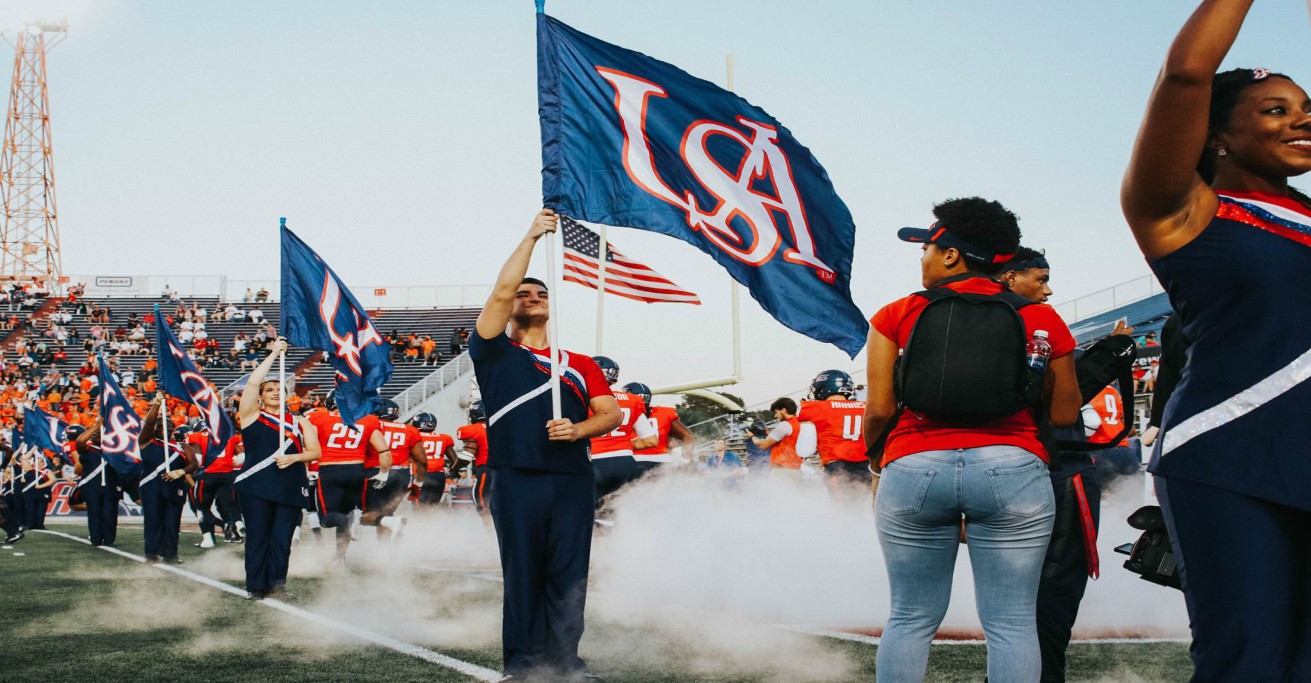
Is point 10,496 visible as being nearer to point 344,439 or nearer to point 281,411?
point 344,439

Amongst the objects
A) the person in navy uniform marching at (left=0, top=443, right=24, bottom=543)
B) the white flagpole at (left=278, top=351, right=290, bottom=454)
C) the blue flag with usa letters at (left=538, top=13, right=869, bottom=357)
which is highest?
the blue flag with usa letters at (left=538, top=13, right=869, bottom=357)

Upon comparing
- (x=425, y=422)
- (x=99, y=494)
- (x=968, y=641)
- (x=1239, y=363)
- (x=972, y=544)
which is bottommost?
(x=99, y=494)

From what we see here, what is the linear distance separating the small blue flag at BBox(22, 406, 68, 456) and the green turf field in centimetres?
1476

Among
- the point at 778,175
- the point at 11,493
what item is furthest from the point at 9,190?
the point at 778,175

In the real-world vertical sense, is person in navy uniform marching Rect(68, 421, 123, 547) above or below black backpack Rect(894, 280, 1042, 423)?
below

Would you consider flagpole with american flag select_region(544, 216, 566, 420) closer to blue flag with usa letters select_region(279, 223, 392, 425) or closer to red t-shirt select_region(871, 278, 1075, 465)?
red t-shirt select_region(871, 278, 1075, 465)

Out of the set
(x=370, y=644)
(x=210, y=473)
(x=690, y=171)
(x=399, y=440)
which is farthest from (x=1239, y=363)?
(x=210, y=473)

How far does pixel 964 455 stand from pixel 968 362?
27cm

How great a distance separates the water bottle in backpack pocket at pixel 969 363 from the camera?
128 inches

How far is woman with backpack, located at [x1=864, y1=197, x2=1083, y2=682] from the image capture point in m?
3.28

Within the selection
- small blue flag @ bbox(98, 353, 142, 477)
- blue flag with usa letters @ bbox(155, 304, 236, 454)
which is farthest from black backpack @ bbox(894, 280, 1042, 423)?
small blue flag @ bbox(98, 353, 142, 477)

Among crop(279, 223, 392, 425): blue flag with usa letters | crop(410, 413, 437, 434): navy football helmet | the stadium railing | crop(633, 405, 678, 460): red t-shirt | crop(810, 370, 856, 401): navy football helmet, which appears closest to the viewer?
crop(279, 223, 392, 425): blue flag with usa letters

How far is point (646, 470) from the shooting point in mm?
12594

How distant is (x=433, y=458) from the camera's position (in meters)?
17.9
